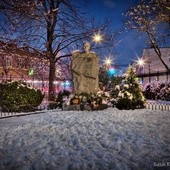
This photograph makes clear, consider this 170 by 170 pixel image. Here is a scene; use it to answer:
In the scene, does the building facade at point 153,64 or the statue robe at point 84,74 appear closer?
the statue robe at point 84,74

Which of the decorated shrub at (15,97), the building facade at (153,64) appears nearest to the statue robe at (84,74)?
the decorated shrub at (15,97)

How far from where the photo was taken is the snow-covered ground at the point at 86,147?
21.6 ft

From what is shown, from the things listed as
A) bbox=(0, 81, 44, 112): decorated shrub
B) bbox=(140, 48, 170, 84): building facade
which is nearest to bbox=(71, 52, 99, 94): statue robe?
bbox=(0, 81, 44, 112): decorated shrub

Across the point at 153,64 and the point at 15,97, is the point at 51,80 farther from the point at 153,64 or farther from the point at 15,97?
the point at 153,64

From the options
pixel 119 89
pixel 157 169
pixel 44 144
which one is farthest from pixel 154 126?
pixel 119 89

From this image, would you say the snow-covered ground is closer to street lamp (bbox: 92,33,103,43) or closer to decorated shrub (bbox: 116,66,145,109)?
decorated shrub (bbox: 116,66,145,109)

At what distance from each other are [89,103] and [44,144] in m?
11.1

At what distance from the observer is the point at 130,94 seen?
786 inches

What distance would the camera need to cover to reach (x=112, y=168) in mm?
6227

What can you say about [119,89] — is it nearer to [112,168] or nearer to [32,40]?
[32,40]

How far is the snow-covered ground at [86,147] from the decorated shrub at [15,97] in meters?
7.83

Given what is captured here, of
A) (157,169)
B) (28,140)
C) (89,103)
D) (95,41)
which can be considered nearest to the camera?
(157,169)

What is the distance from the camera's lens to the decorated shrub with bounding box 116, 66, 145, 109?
64.8ft

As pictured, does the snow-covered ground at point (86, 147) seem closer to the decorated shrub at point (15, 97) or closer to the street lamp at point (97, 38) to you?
the decorated shrub at point (15, 97)
